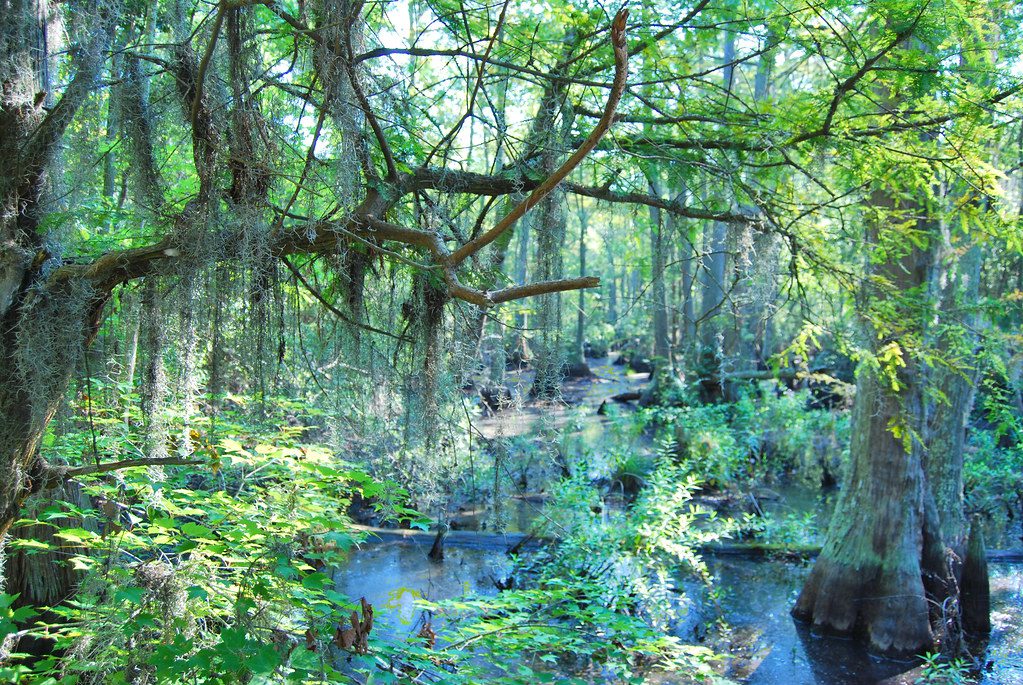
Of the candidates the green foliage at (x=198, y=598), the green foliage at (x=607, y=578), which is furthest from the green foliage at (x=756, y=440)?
the green foliage at (x=198, y=598)

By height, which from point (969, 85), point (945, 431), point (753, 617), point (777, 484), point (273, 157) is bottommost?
point (753, 617)

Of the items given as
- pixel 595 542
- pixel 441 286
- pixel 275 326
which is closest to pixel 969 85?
pixel 441 286

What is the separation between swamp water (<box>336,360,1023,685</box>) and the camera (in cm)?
695

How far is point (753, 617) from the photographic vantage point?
8141 mm

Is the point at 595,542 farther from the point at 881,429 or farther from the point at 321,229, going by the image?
the point at 321,229

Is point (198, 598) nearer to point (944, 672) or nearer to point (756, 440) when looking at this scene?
point (944, 672)

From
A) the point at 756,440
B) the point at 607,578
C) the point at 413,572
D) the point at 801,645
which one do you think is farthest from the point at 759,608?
the point at 756,440

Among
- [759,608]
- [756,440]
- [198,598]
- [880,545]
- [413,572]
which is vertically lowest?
[759,608]

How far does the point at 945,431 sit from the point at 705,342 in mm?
9600

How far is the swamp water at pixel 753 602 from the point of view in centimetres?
695

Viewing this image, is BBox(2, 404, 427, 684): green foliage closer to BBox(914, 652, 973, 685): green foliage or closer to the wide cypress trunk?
BBox(914, 652, 973, 685): green foliage

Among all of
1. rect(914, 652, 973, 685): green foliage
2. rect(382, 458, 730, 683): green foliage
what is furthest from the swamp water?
rect(382, 458, 730, 683): green foliage

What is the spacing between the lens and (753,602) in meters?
8.55

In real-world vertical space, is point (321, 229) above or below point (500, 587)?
above
